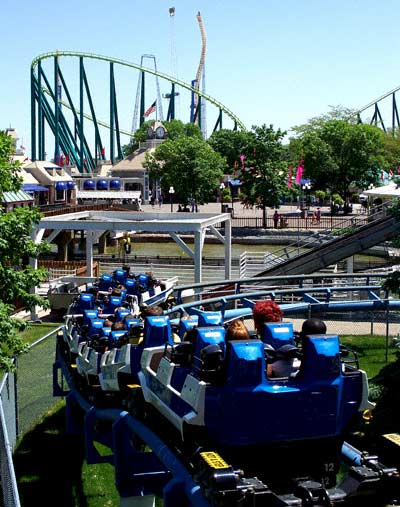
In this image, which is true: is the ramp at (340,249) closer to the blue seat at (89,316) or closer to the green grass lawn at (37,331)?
the green grass lawn at (37,331)

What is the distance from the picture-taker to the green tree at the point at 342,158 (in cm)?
6116

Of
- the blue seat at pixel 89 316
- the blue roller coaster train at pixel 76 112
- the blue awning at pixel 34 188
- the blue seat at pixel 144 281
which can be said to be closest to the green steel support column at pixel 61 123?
the blue roller coaster train at pixel 76 112

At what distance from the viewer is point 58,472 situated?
11.6 meters

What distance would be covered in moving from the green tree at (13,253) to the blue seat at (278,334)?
19.3 feet

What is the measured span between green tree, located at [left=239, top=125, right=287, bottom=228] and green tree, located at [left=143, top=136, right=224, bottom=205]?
7177mm

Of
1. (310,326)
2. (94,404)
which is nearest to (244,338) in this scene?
(310,326)

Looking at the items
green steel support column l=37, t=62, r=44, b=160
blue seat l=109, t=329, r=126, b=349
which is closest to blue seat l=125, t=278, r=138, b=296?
blue seat l=109, t=329, r=126, b=349

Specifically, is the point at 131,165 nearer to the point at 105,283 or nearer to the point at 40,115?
the point at 40,115

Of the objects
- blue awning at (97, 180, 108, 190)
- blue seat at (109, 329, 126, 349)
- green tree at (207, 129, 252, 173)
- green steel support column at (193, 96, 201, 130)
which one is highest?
green steel support column at (193, 96, 201, 130)

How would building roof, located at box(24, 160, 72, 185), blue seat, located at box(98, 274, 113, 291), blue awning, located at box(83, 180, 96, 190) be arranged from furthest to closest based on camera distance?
blue awning, located at box(83, 180, 96, 190) < building roof, located at box(24, 160, 72, 185) < blue seat, located at box(98, 274, 113, 291)

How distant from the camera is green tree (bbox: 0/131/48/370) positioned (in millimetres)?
11750

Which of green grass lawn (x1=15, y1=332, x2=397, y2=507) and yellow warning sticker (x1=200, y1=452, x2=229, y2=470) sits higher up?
yellow warning sticker (x1=200, y1=452, x2=229, y2=470)

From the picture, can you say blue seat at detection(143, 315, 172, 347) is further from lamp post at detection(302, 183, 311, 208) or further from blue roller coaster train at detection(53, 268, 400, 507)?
lamp post at detection(302, 183, 311, 208)

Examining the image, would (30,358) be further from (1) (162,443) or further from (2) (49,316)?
(1) (162,443)
